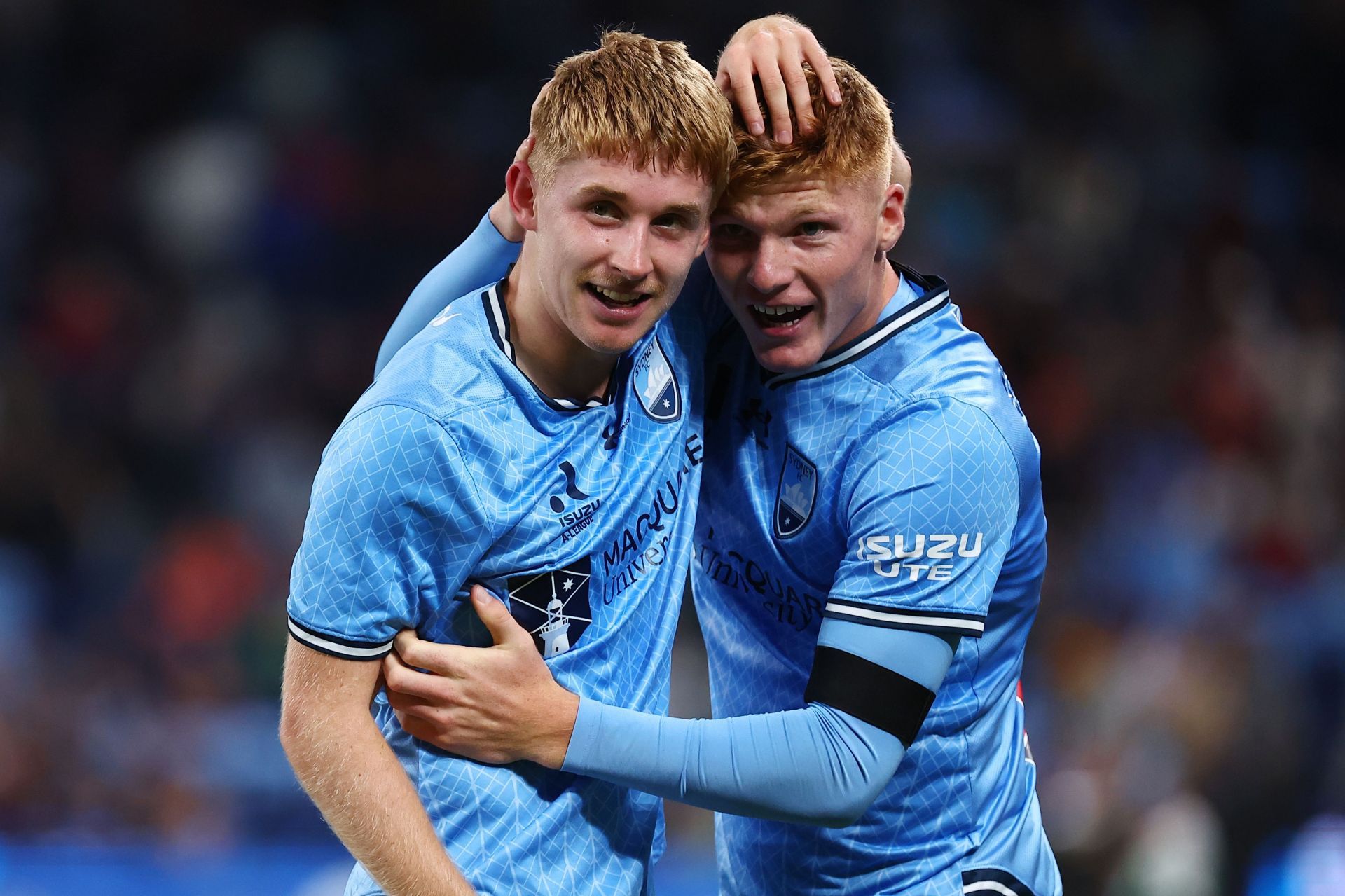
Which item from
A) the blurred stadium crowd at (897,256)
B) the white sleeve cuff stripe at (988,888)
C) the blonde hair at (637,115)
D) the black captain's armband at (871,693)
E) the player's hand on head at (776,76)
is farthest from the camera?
the blurred stadium crowd at (897,256)

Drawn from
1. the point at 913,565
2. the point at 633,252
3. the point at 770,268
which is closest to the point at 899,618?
the point at 913,565

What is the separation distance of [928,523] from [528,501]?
2.39ft

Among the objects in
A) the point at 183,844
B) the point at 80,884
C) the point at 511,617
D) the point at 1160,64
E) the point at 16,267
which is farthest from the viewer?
the point at 1160,64

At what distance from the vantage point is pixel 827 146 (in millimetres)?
2656

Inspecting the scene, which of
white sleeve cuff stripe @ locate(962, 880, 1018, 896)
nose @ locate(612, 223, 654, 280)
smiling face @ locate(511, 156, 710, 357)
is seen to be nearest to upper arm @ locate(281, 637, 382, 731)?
smiling face @ locate(511, 156, 710, 357)

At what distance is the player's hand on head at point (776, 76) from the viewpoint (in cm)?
266

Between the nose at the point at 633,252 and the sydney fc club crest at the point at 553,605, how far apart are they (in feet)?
1.77

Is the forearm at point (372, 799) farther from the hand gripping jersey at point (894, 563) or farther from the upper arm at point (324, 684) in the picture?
the hand gripping jersey at point (894, 563)

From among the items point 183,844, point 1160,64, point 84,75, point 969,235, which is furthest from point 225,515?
point 1160,64

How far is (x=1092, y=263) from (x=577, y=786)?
7051 millimetres

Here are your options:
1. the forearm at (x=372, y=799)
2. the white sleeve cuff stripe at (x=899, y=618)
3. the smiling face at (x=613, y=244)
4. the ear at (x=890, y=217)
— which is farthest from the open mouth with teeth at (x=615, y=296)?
the forearm at (x=372, y=799)

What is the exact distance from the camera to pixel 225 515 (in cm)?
760

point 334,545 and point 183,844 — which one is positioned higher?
point 334,545

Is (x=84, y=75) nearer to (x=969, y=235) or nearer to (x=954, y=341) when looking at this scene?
(x=969, y=235)
